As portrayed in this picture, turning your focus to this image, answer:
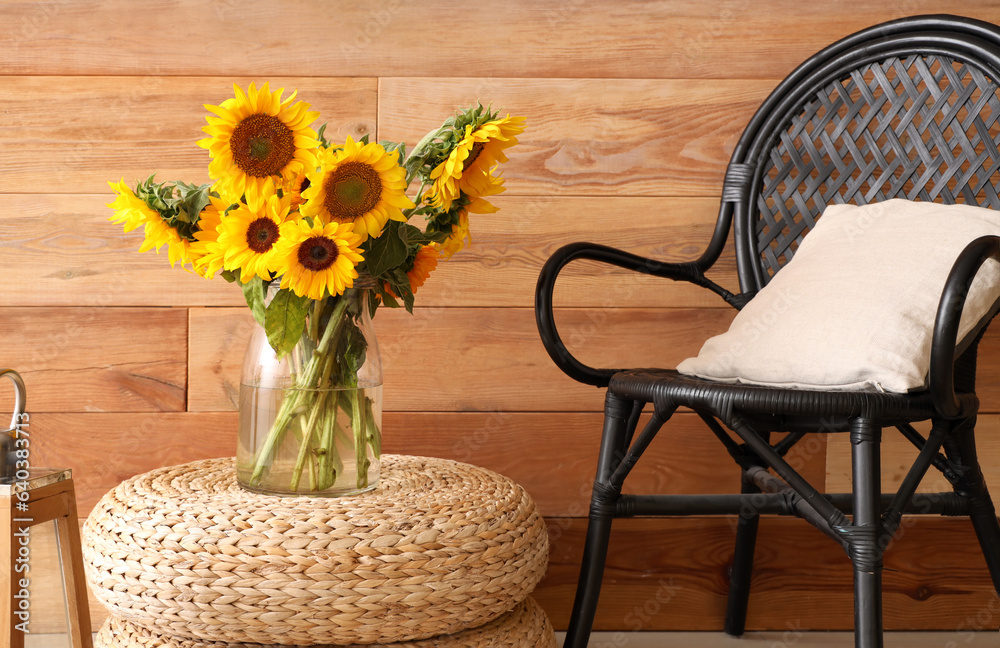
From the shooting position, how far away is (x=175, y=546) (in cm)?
68

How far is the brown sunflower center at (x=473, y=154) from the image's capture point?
2.47ft

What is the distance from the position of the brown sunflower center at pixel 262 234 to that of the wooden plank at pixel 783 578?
0.74 m

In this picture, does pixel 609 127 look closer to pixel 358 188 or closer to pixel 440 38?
pixel 440 38

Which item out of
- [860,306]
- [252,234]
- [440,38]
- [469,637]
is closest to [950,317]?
[860,306]

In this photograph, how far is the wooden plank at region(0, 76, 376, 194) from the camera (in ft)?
3.98

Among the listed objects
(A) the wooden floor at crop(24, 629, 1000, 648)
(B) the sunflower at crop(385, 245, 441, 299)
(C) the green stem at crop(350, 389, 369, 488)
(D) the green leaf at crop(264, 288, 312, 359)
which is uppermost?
(B) the sunflower at crop(385, 245, 441, 299)

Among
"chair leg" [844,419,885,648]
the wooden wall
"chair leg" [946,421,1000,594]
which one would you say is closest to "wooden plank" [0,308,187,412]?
the wooden wall

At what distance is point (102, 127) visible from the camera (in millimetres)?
1219

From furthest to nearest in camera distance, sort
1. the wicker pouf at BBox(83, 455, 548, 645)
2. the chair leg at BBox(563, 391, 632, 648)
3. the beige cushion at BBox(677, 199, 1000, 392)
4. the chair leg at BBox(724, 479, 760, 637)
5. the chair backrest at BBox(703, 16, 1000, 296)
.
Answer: the chair leg at BBox(724, 479, 760, 637) → the chair backrest at BBox(703, 16, 1000, 296) → the chair leg at BBox(563, 391, 632, 648) → the beige cushion at BBox(677, 199, 1000, 392) → the wicker pouf at BBox(83, 455, 548, 645)

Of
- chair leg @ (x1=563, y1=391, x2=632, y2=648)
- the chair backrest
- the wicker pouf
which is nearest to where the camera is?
the wicker pouf

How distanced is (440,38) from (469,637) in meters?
0.91

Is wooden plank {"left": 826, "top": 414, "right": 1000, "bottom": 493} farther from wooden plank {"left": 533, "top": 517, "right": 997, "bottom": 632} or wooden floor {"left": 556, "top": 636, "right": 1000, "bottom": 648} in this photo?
wooden floor {"left": 556, "top": 636, "right": 1000, "bottom": 648}

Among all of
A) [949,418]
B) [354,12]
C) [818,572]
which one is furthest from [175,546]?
[818,572]

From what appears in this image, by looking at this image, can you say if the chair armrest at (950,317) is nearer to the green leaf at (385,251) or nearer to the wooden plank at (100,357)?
the green leaf at (385,251)
